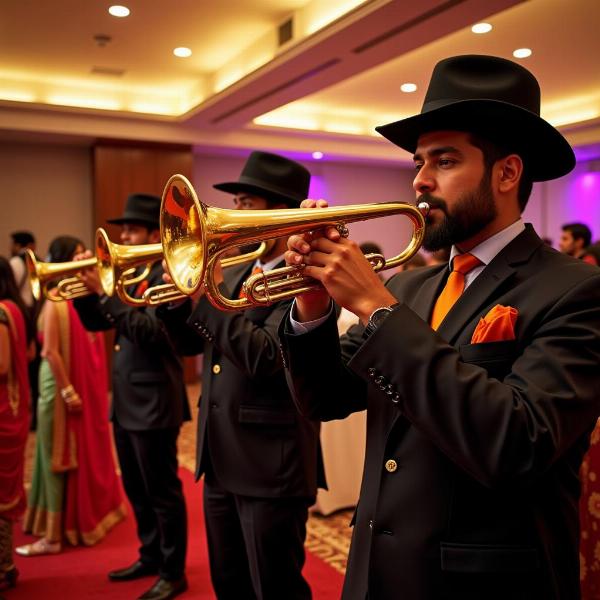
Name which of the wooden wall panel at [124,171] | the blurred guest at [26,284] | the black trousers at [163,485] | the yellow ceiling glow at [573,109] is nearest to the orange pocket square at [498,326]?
the black trousers at [163,485]

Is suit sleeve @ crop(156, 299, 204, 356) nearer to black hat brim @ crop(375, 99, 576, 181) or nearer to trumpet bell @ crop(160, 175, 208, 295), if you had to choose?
trumpet bell @ crop(160, 175, 208, 295)

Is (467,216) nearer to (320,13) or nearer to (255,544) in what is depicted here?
(255,544)

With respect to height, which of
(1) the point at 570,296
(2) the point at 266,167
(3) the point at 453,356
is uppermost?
(2) the point at 266,167

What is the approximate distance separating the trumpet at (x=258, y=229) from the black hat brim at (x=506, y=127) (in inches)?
7.8

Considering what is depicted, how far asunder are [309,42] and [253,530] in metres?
4.76

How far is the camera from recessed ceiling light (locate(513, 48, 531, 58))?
281 inches

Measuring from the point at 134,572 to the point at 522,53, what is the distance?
6.65 m

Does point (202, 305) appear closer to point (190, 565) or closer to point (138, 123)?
point (190, 565)

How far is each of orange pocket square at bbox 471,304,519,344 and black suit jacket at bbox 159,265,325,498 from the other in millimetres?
1101

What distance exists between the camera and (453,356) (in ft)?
4.02

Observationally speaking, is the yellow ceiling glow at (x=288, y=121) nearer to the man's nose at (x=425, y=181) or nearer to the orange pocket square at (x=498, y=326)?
the man's nose at (x=425, y=181)

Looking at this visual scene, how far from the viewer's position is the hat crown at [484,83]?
4.75ft

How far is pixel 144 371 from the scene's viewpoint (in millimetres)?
3412

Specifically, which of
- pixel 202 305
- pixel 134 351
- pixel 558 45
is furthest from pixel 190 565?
pixel 558 45
